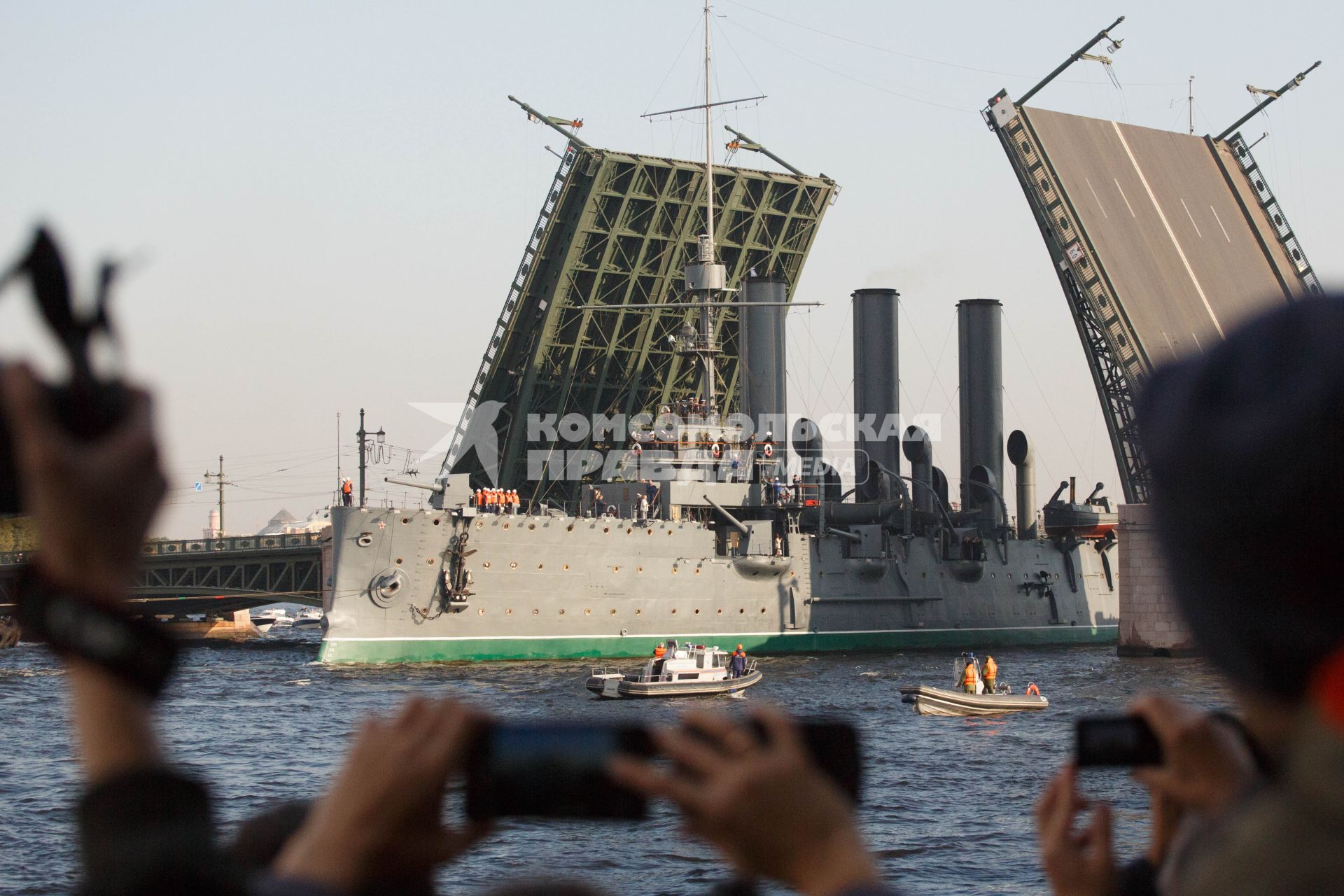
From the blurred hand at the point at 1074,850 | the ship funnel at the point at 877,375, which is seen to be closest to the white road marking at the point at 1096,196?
the ship funnel at the point at 877,375

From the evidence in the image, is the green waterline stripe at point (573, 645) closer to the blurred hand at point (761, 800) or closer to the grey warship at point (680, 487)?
the grey warship at point (680, 487)

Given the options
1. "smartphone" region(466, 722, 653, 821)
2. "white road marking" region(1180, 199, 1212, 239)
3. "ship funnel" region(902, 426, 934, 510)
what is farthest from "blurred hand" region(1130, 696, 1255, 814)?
"ship funnel" region(902, 426, 934, 510)

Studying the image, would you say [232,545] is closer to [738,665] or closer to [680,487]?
[680,487]

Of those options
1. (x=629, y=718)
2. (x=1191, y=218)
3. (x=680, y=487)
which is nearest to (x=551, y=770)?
(x=629, y=718)

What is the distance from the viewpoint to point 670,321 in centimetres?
3738

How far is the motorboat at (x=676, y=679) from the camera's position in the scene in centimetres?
2427

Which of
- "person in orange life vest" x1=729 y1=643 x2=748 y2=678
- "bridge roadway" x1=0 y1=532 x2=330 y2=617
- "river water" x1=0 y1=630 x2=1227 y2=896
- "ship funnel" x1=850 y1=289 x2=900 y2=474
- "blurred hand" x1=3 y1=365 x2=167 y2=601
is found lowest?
"blurred hand" x1=3 y1=365 x2=167 y2=601

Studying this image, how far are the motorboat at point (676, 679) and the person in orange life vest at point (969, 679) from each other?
3424mm

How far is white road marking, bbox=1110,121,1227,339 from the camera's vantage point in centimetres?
2803

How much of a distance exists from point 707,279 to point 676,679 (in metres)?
12.5

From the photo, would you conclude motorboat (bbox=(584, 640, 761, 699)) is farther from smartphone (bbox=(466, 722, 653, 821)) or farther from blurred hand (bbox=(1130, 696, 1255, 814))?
smartphone (bbox=(466, 722, 653, 821))

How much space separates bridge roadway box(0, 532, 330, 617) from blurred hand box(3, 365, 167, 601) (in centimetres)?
3750

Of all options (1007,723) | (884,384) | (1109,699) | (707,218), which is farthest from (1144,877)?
(884,384)

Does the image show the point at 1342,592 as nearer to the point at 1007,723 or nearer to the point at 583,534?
the point at 1007,723
